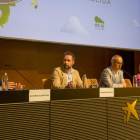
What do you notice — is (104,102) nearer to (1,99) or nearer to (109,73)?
(1,99)

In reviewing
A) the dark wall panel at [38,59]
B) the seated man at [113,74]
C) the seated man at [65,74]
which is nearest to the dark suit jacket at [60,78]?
the seated man at [65,74]

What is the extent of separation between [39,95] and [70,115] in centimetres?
32

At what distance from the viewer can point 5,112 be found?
1.34m

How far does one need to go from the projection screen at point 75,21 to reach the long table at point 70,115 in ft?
→ 5.45

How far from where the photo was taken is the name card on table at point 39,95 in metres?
1.43

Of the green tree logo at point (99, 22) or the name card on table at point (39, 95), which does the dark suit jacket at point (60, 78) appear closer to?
the name card on table at point (39, 95)

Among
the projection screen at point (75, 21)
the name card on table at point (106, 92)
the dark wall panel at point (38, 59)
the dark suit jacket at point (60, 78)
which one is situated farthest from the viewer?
the dark wall panel at point (38, 59)

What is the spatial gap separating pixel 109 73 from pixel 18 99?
1.63 meters

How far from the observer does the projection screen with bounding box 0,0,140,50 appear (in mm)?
2844

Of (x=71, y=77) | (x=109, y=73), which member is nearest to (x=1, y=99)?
(x=71, y=77)

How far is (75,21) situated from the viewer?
3271 millimetres

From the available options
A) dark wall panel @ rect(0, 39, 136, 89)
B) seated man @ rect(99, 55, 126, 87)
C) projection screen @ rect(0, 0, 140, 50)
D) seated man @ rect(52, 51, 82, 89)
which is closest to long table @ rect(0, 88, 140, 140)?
seated man @ rect(99, 55, 126, 87)

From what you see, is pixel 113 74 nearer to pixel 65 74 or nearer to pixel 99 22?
pixel 65 74

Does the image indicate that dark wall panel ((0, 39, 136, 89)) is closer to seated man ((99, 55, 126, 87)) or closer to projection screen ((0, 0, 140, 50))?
projection screen ((0, 0, 140, 50))
